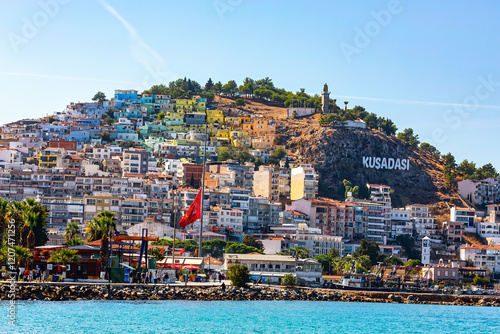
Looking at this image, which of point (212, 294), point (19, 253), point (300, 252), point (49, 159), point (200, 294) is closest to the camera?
point (19, 253)

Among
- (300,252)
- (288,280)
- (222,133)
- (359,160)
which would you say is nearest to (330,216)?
(300,252)

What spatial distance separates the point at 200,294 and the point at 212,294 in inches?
42.5

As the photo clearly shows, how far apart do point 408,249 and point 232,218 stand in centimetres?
3133

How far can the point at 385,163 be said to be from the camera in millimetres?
174000

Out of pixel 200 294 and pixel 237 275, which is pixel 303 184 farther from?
pixel 200 294

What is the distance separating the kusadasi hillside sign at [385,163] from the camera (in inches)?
6801

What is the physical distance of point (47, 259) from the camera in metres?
62.2

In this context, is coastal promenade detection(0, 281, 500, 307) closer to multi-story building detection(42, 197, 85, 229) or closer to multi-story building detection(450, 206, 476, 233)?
multi-story building detection(42, 197, 85, 229)

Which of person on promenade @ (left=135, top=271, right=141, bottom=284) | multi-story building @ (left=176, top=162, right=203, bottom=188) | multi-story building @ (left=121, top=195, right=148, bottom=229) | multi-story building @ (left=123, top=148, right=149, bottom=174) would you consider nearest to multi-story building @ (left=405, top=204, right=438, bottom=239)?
multi-story building @ (left=176, top=162, right=203, bottom=188)

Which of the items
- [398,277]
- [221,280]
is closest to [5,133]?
[398,277]

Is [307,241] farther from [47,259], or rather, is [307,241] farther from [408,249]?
[47,259]

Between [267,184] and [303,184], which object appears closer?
[267,184]

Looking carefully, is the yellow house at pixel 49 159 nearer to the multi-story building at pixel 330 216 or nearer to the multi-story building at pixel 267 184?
the multi-story building at pixel 267 184

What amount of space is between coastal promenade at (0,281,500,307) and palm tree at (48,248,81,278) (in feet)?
9.23
